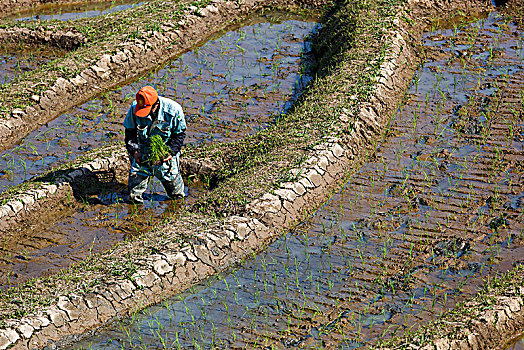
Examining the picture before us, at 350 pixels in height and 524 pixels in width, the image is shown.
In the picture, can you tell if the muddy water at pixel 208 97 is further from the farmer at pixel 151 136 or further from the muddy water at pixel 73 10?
the muddy water at pixel 73 10

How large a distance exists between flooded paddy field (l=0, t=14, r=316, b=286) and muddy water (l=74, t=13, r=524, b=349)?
116cm

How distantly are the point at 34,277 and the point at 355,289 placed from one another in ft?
8.24

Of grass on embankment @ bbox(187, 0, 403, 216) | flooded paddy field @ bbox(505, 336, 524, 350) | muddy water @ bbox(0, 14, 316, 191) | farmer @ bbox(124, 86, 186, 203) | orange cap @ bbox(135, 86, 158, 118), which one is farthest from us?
muddy water @ bbox(0, 14, 316, 191)

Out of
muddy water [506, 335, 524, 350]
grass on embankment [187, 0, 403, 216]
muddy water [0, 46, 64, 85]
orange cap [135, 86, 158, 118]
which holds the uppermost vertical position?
orange cap [135, 86, 158, 118]

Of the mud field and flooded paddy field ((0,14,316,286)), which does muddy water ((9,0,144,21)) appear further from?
flooded paddy field ((0,14,316,286))

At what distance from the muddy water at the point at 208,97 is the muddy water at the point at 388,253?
1709 millimetres

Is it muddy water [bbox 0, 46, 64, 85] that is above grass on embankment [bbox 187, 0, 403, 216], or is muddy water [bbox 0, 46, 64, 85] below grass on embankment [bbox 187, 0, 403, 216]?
below

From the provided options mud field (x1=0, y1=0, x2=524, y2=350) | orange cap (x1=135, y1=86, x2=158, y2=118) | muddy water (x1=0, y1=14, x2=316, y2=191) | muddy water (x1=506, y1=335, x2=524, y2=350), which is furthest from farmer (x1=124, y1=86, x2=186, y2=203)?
muddy water (x1=506, y1=335, x2=524, y2=350)

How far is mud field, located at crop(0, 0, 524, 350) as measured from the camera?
187 inches

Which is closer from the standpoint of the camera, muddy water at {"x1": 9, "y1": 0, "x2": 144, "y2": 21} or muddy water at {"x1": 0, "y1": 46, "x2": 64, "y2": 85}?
muddy water at {"x1": 0, "y1": 46, "x2": 64, "y2": 85}

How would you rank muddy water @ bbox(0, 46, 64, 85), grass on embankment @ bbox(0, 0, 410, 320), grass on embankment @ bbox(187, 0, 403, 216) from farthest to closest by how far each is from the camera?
muddy water @ bbox(0, 46, 64, 85) < grass on embankment @ bbox(187, 0, 403, 216) < grass on embankment @ bbox(0, 0, 410, 320)

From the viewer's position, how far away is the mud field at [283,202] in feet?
15.5

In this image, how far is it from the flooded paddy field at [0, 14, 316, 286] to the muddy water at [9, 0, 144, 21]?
223 cm

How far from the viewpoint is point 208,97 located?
316 inches
